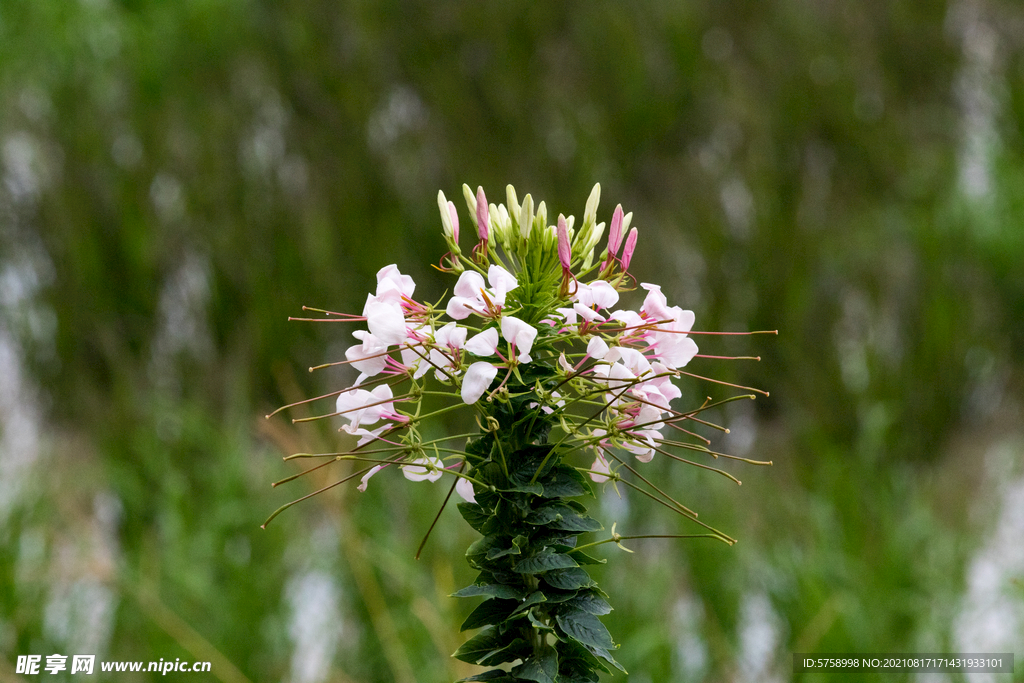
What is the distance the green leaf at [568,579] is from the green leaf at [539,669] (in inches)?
1.9

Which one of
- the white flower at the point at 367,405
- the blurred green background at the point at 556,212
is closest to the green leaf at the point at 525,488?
the white flower at the point at 367,405

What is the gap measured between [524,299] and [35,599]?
7.61ft

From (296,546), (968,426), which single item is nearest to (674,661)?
(296,546)

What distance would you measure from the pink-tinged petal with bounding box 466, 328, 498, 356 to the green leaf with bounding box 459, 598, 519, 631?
0.19 meters

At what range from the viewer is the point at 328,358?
341cm

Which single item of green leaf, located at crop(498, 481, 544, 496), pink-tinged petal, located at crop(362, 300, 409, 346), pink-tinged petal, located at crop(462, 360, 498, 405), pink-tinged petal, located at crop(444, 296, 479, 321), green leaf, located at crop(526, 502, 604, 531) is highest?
pink-tinged petal, located at crop(444, 296, 479, 321)

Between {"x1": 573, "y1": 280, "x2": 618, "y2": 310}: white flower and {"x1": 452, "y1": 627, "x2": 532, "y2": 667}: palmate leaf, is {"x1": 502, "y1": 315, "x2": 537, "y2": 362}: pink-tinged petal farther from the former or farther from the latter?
{"x1": 452, "y1": 627, "x2": 532, "y2": 667}: palmate leaf

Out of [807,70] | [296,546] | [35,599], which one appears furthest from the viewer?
[807,70]

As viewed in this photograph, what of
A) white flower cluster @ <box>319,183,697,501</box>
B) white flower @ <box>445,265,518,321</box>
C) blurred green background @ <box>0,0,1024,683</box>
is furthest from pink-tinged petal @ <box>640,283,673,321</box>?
blurred green background @ <box>0,0,1024,683</box>

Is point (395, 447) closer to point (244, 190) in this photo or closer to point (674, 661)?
point (674, 661)

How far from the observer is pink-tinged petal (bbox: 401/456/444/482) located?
22.6 inches

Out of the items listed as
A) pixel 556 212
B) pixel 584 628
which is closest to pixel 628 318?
pixel 584 628

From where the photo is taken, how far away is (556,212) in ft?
11.6

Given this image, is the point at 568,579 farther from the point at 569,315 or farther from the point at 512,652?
the point at 569,315
